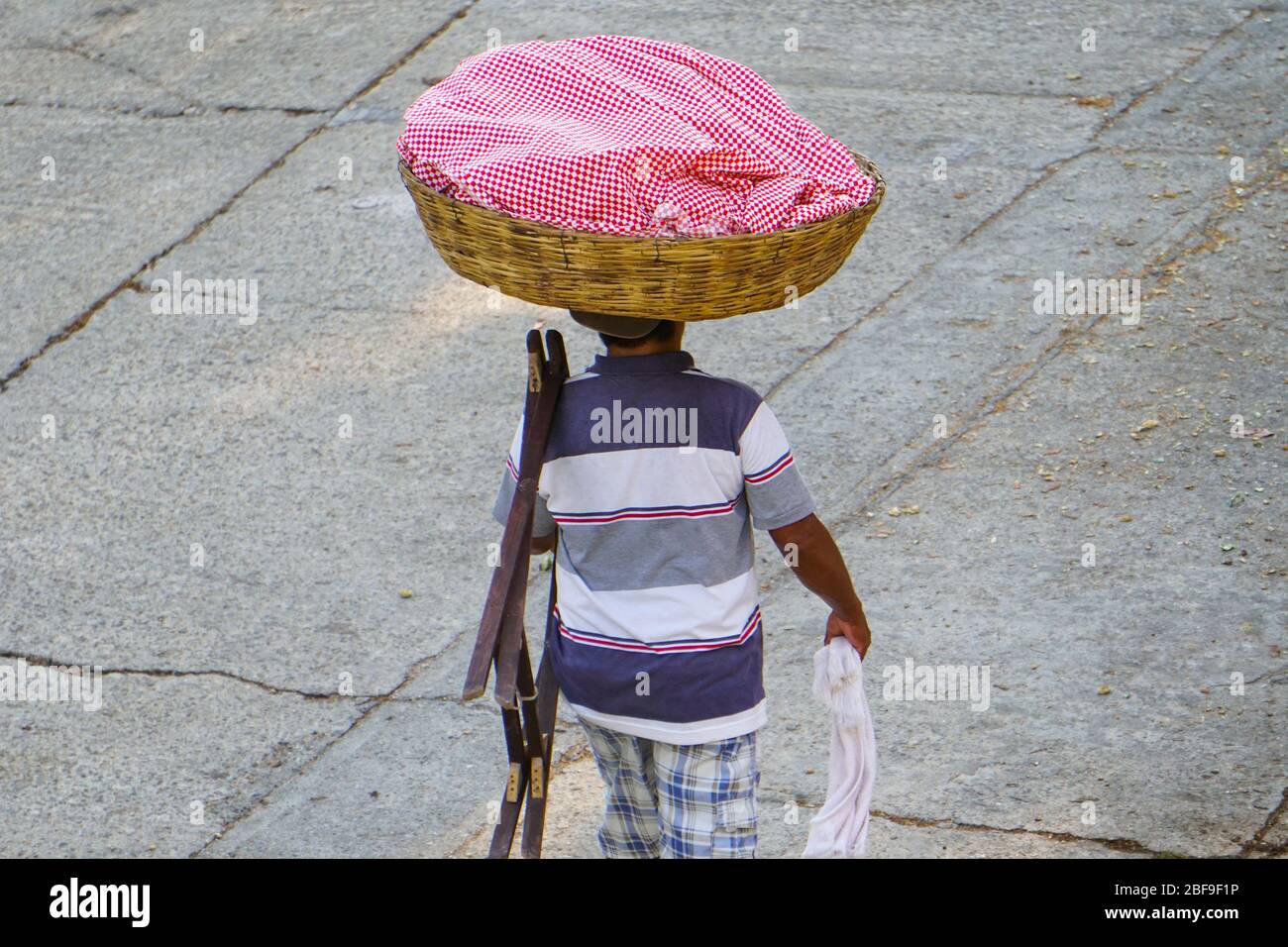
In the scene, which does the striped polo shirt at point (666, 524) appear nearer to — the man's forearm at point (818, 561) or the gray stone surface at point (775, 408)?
the man's forearm at point (818, 561)

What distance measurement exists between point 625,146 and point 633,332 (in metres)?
0.35

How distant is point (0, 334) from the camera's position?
6863 mm

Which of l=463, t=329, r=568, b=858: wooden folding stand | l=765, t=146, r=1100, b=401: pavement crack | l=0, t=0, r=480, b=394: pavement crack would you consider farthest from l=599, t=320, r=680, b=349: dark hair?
l=0, t=0, r=480, b=394: pavement crack

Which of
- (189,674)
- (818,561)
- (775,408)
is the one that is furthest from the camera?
(775,408)

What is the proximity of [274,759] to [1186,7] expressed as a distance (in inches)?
260

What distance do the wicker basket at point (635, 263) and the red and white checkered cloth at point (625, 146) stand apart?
39 mm

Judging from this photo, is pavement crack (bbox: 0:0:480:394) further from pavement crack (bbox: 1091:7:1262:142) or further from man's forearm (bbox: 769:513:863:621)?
man's forearm (bbox: 769:513:863:621)

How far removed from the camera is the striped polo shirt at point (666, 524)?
9.84ft

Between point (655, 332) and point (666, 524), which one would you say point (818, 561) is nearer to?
point (666, 524)

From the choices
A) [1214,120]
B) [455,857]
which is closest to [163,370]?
[455,857]

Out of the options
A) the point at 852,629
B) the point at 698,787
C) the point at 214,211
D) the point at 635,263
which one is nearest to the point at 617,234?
the point at 635,263

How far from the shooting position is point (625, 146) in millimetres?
2906

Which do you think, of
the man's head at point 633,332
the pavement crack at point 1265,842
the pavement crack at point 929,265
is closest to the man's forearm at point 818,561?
the man's head at point 633,332

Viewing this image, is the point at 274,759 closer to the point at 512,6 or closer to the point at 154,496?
the point at 154,496
